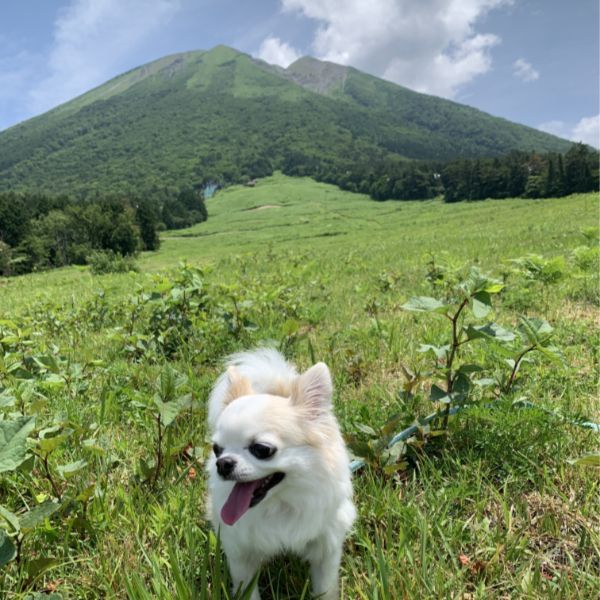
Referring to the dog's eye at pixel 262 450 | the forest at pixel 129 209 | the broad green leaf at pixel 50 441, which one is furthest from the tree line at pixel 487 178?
the broad green leaf at pixel 50 441

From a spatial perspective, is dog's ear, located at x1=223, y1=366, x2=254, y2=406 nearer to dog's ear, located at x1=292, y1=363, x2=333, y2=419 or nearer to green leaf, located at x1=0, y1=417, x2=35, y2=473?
dog's ear, located at x1=292, y1=363, x2=333, y2=419

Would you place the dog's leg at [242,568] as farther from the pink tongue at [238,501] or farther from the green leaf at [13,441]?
the green leaf at [13,441]

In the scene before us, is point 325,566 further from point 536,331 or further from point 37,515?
point 536,331

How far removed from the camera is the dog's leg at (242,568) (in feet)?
6.71

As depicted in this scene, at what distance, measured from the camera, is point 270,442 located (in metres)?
1.83

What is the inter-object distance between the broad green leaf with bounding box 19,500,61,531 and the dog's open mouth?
74 centimetres

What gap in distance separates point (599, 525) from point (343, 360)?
2.69 meters

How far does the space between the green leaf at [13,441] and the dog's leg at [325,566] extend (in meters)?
1.41

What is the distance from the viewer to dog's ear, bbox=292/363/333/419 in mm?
2021

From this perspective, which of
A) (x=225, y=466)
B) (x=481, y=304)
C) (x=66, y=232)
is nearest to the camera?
(x=225, y=466)

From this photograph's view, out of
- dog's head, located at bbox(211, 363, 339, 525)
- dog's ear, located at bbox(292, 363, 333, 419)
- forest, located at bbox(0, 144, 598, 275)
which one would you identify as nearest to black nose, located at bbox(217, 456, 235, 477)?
dog's head, located at bbox(211, 363, 339, 525)

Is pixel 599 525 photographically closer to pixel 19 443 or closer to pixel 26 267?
pixel 19 443

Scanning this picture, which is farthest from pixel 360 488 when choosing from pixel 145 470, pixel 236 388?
pixel 145 470

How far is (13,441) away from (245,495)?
3.16 ft
